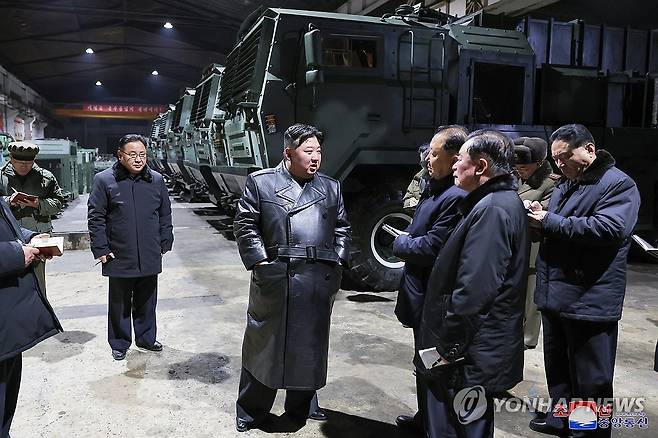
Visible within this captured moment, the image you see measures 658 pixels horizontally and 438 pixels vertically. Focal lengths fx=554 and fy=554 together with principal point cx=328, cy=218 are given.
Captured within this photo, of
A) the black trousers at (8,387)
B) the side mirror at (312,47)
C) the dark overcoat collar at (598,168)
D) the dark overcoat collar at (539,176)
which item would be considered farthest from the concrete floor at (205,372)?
the side mirror at (312,47)

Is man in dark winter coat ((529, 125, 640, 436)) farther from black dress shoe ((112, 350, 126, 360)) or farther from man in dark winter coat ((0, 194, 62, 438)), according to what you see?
black dress shoe ((112, 350, 126, 360))

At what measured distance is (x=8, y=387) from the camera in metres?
2.47

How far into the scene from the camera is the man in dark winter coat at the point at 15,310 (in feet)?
7.32

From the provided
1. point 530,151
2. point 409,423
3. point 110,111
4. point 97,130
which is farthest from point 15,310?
point 97,130

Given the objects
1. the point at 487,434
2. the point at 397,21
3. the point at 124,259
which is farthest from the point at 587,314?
the point at 397,21

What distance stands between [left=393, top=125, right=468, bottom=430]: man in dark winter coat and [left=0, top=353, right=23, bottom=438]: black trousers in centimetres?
180

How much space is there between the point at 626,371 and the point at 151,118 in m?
40.3

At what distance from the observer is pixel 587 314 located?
Answer: 2686 mm

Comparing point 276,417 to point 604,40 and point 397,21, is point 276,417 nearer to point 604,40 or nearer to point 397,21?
point 397,21

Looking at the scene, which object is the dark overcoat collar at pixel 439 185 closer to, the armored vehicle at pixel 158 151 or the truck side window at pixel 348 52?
the truck side window at pixel 348 52

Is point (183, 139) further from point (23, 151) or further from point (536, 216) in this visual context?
point (536, 216)

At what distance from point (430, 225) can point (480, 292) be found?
793mm

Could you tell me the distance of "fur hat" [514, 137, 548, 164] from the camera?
145 inches

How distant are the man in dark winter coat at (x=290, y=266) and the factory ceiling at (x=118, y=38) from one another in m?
15.2
